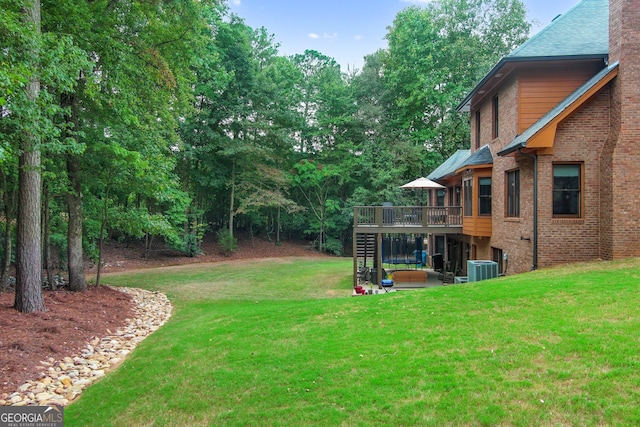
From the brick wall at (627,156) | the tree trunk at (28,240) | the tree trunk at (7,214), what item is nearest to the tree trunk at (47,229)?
the tree trunk at (7,214)

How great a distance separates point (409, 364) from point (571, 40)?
11736 mm

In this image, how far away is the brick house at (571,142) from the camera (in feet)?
30.1

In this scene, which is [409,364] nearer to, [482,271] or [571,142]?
[482,271]

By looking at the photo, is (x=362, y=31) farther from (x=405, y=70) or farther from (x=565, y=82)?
(x=565, y=82)

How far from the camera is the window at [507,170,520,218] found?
Result: 11.7m

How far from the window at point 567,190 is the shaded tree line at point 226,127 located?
11.2 meters

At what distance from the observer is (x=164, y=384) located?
516 centimetres

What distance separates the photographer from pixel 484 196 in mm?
14180

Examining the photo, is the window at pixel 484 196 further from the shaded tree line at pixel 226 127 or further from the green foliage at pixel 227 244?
the green foliage at pixel 227 244

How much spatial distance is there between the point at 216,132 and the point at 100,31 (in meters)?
16.2

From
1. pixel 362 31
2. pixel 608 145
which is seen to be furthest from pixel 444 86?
pixel 608 145

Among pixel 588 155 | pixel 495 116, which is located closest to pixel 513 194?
pixel 588 155

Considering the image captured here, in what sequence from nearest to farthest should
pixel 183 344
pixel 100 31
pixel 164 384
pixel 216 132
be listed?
pixel 164 384 < pixel 183 344 < pixel 100 31 < pixel 216 132

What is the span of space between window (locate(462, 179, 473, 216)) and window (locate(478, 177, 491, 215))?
538 millimetres
